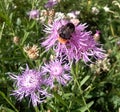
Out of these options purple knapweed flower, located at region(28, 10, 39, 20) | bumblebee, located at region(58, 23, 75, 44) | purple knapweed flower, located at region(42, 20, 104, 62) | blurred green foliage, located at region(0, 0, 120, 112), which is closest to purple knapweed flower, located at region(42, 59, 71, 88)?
blurred green foliage, located at region(0, 0, 120, 112)

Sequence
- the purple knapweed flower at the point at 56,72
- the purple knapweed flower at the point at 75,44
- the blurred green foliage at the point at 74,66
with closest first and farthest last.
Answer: the purple knapweed flower at the point at 75,44, the purple knapweed flower at the point at 56,72, the blurred green foliage at the point at 74,66

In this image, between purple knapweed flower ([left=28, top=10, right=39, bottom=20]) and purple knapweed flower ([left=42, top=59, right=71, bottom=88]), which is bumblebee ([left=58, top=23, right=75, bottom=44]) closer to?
purple knapweed flower ([left=42, top=59, right=71, bottom=88])

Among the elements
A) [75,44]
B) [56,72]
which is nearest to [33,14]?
[56,72]

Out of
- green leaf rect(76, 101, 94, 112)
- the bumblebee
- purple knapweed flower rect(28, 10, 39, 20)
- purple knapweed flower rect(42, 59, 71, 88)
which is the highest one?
the bumblebee

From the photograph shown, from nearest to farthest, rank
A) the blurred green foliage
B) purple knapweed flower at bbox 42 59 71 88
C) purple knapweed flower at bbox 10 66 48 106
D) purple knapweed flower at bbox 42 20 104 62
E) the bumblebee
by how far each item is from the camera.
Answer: the bumblebee, purple knapweed flower at bbox 42 20 104 62, purple knapweed flower at bbox 10 66 48 106, purple knapweed flower at bbox 42 59 71 88, the blurred green foliage

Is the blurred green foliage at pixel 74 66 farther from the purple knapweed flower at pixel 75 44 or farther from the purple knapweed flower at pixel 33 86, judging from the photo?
the purple knapweed flower at pixel 75 44

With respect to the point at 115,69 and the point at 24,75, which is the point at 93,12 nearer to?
the point at 115,69

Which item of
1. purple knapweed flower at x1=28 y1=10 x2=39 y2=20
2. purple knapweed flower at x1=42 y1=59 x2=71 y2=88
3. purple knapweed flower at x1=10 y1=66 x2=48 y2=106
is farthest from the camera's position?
purple knapweed flower at x1=28 y1=10 x2=39 y2=20

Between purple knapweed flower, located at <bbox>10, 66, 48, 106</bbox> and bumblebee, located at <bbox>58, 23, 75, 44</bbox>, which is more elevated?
bumblebee, located at <bbox>58, 23, 75, 44</bbox>

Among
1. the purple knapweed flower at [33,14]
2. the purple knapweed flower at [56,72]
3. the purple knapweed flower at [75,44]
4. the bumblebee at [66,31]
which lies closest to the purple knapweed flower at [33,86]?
the purple knapweed flower at [56,72]

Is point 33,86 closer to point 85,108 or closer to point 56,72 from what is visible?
point 56,72
